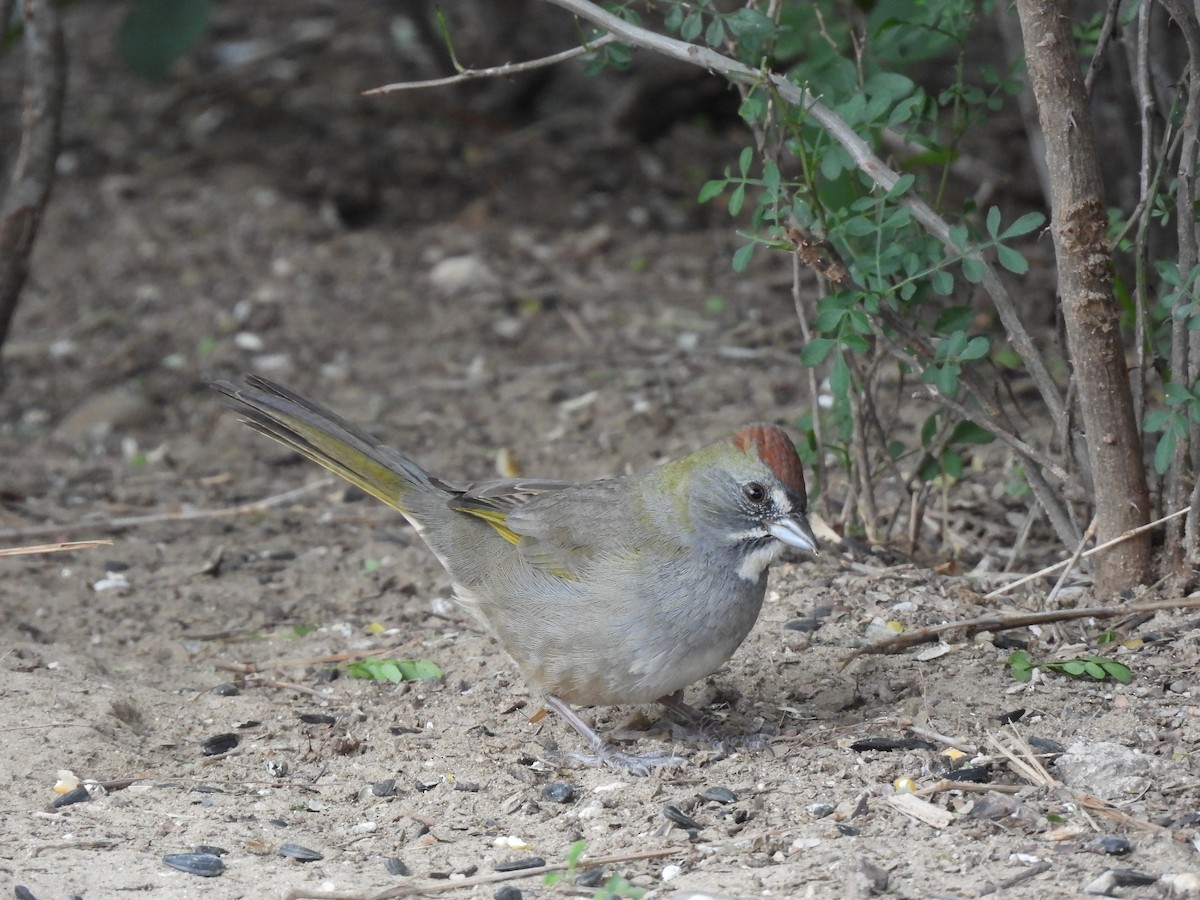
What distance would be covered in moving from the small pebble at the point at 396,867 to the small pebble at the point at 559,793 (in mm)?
497

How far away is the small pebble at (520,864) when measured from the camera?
3.45 m

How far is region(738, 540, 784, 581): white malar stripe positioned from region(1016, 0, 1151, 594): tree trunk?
998mm

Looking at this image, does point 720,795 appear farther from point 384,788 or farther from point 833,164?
point 833,164

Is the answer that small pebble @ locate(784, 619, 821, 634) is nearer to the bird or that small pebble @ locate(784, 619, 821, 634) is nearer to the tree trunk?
the bird

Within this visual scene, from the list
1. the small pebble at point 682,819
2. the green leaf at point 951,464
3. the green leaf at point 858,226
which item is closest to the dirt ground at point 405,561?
the small pebble at point 682,819

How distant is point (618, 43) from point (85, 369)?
13.9 feet

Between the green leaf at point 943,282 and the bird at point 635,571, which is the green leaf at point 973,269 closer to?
the green leaf at point 943,282

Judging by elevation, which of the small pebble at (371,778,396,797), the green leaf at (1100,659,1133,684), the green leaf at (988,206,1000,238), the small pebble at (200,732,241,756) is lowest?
the small pebble at (200,732,241,756)

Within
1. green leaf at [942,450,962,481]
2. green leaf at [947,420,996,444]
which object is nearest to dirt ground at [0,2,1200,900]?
green leaf at [942,450,962,481]

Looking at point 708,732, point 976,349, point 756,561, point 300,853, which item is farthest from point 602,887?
point 976,349

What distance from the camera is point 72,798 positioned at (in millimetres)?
3797

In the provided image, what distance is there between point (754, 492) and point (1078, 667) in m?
1.04

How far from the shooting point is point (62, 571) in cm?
558

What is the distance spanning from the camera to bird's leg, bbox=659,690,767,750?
13.5ft
